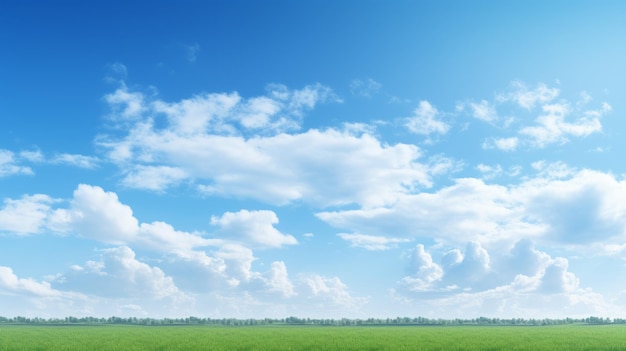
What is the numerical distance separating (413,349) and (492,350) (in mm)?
5829

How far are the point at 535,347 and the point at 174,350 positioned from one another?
27265mm

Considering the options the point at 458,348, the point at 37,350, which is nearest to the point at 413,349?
the point at 458,348

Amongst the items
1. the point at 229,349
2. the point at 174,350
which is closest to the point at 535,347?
the point at 229,349

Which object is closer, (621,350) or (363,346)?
(621,350)

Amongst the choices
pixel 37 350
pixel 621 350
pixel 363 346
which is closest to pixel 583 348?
pixel 621 350

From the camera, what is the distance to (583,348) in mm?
35250

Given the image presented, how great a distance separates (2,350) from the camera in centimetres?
3641

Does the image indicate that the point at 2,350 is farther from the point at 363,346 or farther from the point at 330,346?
the point at 363,346

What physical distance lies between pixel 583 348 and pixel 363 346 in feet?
52.6

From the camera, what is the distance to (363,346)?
37.8m

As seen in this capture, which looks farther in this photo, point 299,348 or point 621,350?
point 299,348

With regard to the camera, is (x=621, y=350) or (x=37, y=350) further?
(x=37, y=350)

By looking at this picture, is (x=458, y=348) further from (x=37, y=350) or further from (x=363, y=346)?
(x=37, y=350)

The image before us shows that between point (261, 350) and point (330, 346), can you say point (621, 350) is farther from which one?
point (261, 350)
